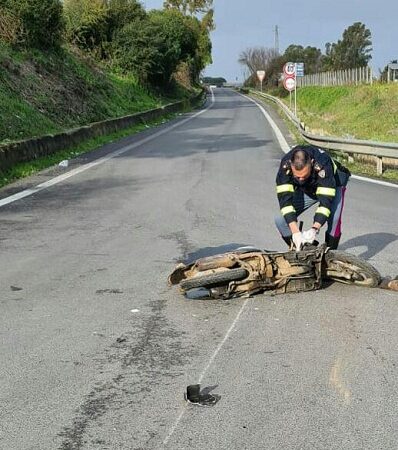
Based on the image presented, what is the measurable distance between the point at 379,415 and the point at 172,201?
23.8ft

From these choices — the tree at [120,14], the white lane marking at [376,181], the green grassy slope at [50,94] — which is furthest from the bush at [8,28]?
the tree at [120,14]

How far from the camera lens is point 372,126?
87.7 ft

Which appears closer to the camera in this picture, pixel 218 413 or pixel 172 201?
pixel 218 413

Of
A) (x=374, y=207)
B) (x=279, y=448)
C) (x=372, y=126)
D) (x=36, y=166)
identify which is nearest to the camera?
(x=279, y=448)

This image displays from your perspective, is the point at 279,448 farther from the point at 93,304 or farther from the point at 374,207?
the point at 374,207

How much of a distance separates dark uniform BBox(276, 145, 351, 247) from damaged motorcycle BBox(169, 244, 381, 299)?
37cm

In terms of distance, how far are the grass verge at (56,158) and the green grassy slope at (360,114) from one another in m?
7.17

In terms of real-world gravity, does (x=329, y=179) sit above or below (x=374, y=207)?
above

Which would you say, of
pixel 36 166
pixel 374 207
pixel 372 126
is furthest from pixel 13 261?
pixel 372 126

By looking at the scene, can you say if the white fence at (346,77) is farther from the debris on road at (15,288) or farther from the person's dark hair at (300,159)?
the debris on road at (15,288)

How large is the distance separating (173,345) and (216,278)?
3.29ft

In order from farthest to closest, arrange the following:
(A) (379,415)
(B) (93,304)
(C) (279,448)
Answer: (B) (93,304), (A) (379,415), (C) (279,448)

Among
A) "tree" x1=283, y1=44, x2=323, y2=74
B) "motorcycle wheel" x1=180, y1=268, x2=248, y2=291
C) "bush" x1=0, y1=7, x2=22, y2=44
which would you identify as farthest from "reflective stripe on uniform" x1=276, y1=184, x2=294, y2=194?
"tree" x1=283, y1=44, x2=323, y2=74

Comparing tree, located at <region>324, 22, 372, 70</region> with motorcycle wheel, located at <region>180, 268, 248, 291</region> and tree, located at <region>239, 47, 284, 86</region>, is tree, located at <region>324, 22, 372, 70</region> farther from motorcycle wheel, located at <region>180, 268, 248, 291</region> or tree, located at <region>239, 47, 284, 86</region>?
motorcycle wheel, located at <region>180, 268, 248, 291</region>
